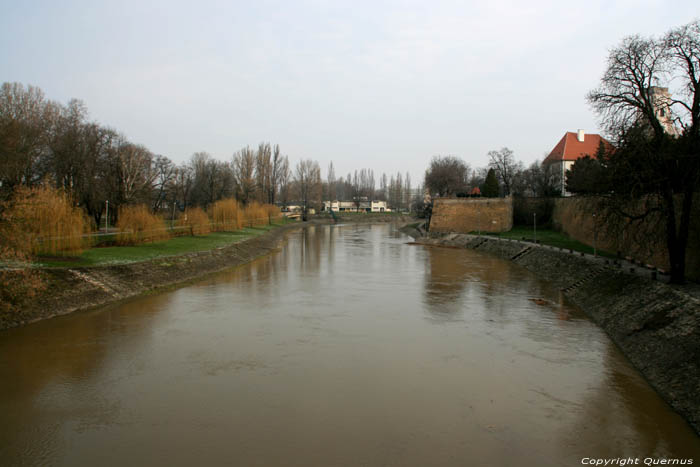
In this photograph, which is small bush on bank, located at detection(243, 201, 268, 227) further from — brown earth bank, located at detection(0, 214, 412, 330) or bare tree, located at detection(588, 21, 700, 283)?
bare tree, located at detection(588, 21, 700, 283)

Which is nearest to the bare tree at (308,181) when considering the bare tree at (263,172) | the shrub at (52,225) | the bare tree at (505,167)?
the bare tree at (263,172)

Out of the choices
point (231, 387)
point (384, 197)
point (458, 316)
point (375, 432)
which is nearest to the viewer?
point (375, 432)

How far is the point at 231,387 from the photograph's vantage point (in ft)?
24.6

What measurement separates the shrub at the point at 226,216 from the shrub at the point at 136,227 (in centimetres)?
1087

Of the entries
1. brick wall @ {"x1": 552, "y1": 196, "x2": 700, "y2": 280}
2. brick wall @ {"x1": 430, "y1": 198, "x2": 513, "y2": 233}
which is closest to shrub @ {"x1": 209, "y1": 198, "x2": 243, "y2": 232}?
brick wall @ {"x1": 430, "y1": 198, "x2": 513, "y2": 233}

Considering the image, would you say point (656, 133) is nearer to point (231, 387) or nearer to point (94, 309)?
point (231, 387)

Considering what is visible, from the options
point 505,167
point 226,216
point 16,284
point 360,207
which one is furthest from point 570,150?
point 360,207

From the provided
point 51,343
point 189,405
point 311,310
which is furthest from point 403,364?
point 51,343

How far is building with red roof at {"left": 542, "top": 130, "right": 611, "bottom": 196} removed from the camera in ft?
138

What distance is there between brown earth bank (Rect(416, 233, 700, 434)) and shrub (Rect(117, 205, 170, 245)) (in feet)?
62.8

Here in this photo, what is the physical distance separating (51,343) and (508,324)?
1123cm

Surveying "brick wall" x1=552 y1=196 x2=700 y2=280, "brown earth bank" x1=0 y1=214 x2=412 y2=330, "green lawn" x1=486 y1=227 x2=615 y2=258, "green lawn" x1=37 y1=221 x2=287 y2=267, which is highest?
"brick wall" x1=552 y1=196 x2=700 y2=280

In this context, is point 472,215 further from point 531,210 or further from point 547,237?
point 547,237

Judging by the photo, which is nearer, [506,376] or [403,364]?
[506,376]
